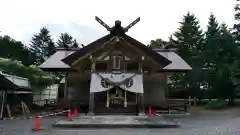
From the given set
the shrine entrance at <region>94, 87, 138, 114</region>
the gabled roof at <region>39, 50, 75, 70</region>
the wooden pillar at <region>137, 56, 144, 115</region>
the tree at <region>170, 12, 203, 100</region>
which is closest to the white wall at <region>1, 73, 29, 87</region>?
the gabled roof at <region>39, 50, 75, 70</region>

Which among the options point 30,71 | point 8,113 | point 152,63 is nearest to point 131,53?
point 152,63

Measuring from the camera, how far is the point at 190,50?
36.9m

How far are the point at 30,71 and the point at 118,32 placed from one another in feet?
52.2

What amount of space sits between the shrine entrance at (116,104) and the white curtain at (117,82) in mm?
1090

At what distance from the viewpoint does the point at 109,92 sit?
2112 centimetres

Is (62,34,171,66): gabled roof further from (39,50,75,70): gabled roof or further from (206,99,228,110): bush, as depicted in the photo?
(206,99,228,110): bush

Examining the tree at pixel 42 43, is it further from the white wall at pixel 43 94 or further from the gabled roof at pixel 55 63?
the gabled roof at pixel 55 63

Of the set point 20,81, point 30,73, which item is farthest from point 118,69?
point 30,73

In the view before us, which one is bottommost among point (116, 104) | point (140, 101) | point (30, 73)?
point (116, 104)

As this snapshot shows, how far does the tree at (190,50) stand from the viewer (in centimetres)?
3167

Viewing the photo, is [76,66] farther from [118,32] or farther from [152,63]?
[152,63]

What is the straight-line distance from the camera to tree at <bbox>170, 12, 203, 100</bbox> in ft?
104

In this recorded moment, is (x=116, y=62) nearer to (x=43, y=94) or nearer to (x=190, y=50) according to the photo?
(x=43, y=94)

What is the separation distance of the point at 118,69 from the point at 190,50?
19051 mm
